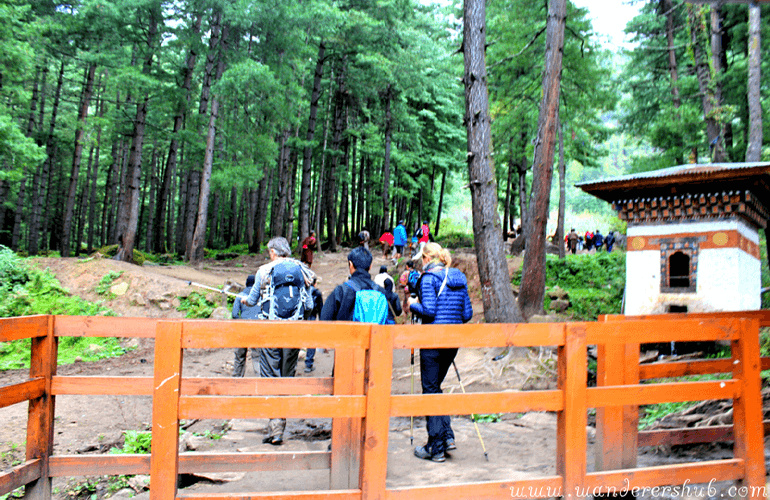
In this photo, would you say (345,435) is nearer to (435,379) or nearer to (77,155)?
(435,379)

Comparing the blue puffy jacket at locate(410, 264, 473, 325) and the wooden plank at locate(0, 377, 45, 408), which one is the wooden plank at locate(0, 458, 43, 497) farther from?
the blue puffy jacket at locate(410, 264, 473, 325)

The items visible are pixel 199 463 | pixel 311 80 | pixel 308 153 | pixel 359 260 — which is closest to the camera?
pixel 199 463

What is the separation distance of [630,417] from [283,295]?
367 centimetres

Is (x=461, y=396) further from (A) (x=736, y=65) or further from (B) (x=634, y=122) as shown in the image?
(B) (x=634, y=122)

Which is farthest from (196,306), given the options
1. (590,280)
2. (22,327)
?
(590,280)

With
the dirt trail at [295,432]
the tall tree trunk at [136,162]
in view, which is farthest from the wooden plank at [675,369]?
the tall tree trunk at [136,162]

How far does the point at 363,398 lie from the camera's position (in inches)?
128

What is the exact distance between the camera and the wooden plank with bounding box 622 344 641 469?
13.2ft

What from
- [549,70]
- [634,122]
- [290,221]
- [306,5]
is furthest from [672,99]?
[290,221]

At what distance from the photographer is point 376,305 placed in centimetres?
519

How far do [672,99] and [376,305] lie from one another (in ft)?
64.0

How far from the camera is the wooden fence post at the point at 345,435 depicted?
381cm

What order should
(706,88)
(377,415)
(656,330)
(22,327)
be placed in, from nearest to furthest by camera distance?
(377,415)
(22,327)
(656,330)
(706,88)

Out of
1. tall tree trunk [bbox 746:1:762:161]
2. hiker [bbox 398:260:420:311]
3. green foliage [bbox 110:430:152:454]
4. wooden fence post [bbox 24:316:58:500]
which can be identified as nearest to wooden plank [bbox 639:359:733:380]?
hiker [bbox 398:260:420:311]
